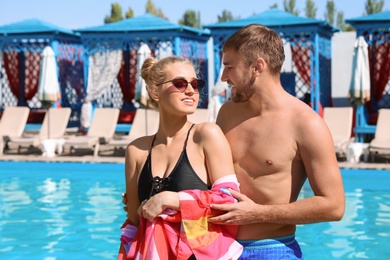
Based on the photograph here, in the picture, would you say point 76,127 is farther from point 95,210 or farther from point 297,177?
point 297,177

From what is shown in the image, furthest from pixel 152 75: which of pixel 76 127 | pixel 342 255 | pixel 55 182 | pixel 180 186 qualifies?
pixel 76 127

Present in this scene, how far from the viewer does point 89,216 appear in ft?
25.4

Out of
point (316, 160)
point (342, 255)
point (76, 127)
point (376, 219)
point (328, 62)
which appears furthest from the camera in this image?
point (76, 127)

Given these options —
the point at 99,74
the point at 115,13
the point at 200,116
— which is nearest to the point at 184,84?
the point at 200,116

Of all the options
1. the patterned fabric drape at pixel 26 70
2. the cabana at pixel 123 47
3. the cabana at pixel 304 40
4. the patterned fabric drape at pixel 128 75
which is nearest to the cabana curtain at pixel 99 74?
the cabana at pixel 123 47

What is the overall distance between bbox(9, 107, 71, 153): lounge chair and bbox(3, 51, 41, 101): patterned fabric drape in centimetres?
378

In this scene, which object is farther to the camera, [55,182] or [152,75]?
[55,182]

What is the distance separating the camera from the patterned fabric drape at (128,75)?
16.6 meters

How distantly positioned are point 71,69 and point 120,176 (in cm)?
708

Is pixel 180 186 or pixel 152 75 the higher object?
pixel 152 75

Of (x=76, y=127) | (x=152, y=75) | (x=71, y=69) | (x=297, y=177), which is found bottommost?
(x=76, y=127)

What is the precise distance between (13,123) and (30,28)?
302 cm

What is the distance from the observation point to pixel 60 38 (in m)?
16.0

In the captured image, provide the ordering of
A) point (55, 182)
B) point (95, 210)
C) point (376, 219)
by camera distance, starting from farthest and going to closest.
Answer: point (55, 182)
point (95, 210)
point (376, 219)
